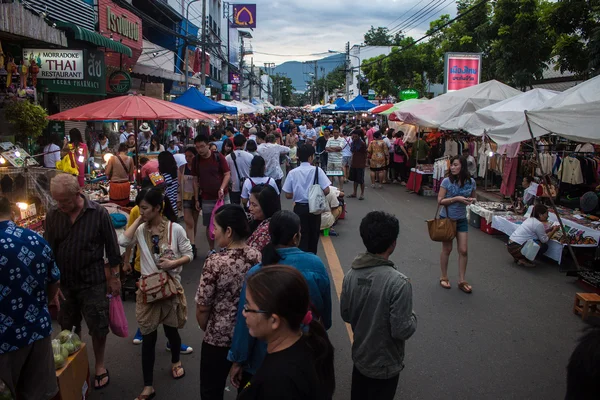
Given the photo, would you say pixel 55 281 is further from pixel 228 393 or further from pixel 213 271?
pixel 228 393

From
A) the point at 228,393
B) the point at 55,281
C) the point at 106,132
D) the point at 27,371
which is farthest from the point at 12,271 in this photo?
the point at 106,132

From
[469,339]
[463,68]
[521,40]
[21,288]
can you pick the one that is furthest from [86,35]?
[463,68]

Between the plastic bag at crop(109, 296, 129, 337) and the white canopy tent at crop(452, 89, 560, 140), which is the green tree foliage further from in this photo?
the white canopy tent at crop(452, 89, 560, 140)

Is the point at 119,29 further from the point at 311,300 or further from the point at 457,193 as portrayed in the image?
the point at 311,300

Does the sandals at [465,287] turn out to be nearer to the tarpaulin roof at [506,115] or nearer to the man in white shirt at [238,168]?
the tarpaulin roof at [506,115]

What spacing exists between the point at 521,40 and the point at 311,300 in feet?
52.2

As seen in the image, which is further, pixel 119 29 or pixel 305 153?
pixel 119 29

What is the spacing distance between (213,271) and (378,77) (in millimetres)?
39171

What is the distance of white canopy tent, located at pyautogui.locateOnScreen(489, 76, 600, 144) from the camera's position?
546 centimetres

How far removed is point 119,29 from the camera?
16891 millimetres

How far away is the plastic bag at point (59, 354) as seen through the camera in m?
3.50

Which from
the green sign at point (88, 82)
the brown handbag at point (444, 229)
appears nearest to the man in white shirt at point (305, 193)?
the brown handbag at point (444, 229)

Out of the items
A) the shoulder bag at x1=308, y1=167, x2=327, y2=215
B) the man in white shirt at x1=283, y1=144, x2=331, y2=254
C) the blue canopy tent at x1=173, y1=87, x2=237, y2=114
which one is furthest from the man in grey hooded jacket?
the blue canopy tent at x1=173, y1=87, x2=237, y2=114

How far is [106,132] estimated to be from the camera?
16.0 meters
